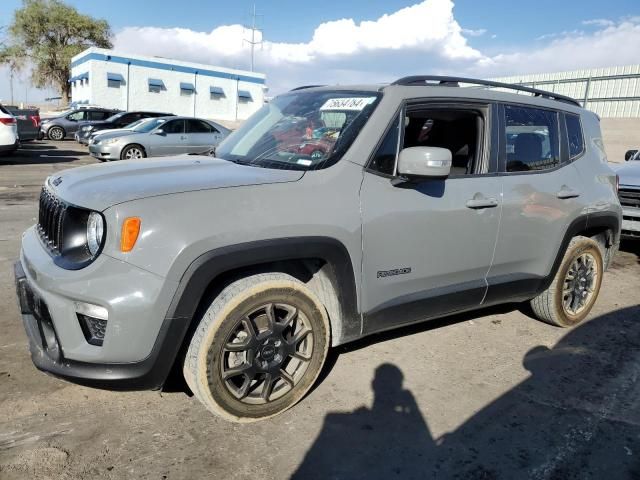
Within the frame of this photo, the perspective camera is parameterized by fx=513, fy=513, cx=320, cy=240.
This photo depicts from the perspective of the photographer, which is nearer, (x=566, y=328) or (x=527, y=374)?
(x=527, y=374)

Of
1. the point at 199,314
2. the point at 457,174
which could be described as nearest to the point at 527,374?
the point at 457,174

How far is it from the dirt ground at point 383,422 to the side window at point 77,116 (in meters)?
22.4

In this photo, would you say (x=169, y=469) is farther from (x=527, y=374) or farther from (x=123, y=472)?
(x=527, y=374)

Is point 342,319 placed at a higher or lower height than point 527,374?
higher

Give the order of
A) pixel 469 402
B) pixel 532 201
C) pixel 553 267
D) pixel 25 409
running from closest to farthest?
1. pixel 25 409
2. pixel 469 402
3. pixel 532 201
4. pixel 553 267

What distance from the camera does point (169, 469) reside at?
237cm

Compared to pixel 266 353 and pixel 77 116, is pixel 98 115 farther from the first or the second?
pixel 266 353

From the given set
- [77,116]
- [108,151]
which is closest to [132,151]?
[108,151]

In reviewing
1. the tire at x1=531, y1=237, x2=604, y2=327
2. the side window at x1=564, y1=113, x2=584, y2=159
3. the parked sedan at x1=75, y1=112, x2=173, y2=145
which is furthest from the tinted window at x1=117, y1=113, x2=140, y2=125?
the tire at x1=531, y1=237, x2=604, y2=327

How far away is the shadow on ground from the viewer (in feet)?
50.0

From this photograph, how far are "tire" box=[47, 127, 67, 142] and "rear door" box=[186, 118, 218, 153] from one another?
482 inches

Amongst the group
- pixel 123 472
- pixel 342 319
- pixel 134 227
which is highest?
pixel 134 227

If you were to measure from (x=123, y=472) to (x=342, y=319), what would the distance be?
1.32 metres

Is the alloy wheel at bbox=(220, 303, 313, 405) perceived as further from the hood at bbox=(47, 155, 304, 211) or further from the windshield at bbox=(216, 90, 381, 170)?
the windshield at bbox=(216, 90, 381, 170)
